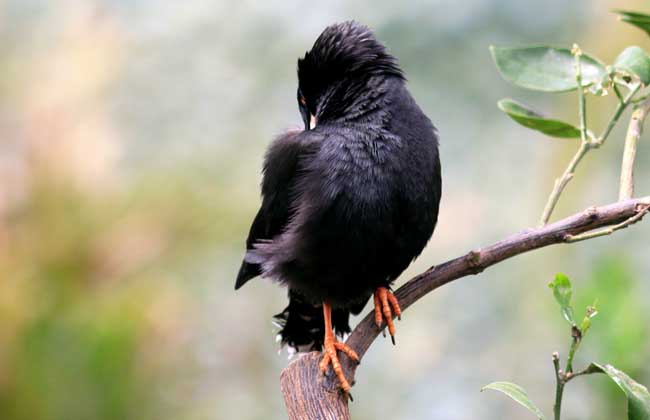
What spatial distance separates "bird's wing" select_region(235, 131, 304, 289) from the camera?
3381 millimetres

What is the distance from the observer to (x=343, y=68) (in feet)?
11.4

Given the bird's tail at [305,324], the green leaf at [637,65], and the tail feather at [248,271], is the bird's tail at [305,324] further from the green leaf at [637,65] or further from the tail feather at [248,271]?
the green leaf at [637,65]

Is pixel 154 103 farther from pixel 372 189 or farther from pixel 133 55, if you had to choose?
pixel 372 189

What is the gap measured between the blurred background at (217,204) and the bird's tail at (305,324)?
0.99 m

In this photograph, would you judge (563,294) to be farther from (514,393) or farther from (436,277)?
(436,277)

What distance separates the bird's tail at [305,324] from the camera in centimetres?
375

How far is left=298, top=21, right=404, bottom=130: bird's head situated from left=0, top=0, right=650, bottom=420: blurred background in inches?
55.0

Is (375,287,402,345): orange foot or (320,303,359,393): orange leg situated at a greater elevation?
(375,287,402,345): orange foot

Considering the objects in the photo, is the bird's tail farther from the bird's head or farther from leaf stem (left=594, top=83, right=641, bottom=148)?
leaf stem (left=594, top=83, right=641, bottom=148)

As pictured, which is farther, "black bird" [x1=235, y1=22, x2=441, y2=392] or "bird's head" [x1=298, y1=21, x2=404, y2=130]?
"bird's head" [x1=298, y1=21, x2=404, y2=130]

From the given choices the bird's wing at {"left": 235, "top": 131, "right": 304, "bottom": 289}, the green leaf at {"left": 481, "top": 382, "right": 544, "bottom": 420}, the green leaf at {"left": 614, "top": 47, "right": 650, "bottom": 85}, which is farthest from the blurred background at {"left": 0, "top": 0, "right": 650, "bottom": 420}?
the green leaf at {"left": 481, "top": 382, "right": 544, "bottom": 420}

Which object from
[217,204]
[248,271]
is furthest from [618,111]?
[217,204]

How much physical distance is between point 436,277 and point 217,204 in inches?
113

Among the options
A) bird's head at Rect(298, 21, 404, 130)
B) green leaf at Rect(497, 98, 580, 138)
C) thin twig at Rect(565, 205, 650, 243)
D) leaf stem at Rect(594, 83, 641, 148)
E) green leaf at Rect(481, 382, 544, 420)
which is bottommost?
green leaf at Rect(481, 382, 544, 420)
